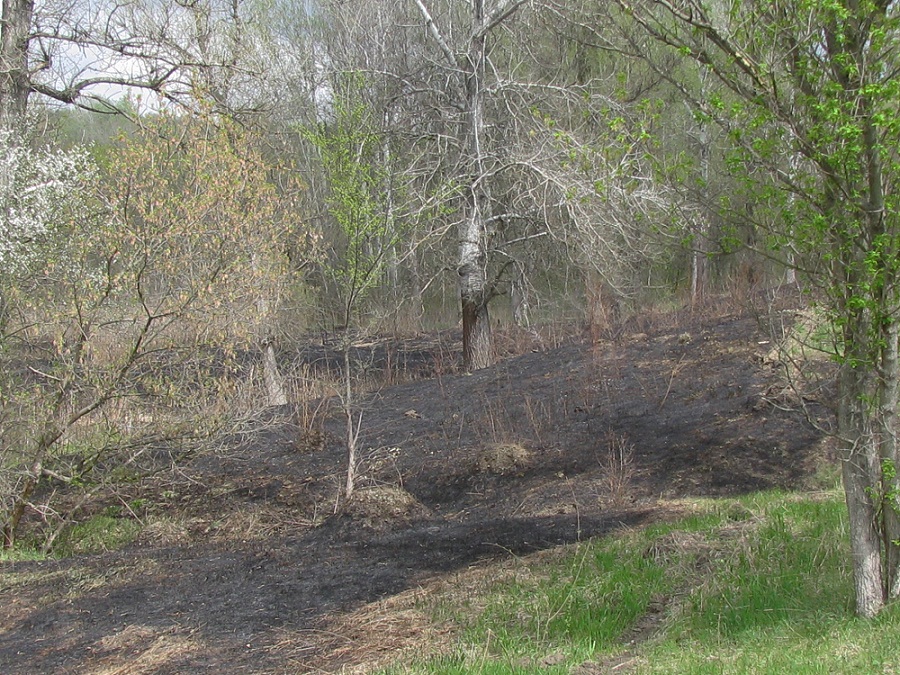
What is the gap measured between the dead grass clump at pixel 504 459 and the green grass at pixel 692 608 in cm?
275

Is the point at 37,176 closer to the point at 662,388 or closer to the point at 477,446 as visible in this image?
the point at 477,446

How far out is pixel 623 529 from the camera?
5.89 meters

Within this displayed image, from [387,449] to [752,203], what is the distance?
Answer: 6.02 meters

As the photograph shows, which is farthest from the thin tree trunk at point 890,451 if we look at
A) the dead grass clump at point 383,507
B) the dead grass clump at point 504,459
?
the dead grass clump at point 504,459

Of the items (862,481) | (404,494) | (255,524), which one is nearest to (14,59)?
(255,524)

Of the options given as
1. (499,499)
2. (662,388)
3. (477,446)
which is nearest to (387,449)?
(477,446)

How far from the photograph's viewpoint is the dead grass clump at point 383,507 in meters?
7.34

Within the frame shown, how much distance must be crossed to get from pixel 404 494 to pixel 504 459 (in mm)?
1188

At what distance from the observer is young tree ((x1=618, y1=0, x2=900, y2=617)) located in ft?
11.3

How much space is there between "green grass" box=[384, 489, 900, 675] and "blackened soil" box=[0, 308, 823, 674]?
695 millimetres

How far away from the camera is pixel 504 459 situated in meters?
8.44

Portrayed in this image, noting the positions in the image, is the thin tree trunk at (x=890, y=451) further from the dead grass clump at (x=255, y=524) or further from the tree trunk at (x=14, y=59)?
the tree trunk at (x=14, y=59)

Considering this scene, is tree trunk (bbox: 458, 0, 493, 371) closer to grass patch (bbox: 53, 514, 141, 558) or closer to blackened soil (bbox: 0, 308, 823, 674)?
blackened soil (bbox: 0, 308, 823, 674)

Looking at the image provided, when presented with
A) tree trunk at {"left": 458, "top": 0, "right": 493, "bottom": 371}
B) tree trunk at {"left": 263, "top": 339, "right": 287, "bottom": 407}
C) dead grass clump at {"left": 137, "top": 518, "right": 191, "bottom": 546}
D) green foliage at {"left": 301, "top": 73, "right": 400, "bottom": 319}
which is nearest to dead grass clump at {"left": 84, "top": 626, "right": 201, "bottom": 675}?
dead grass clump at {"left": 137, "top": 518, "right": 191, "bottom": 546}
